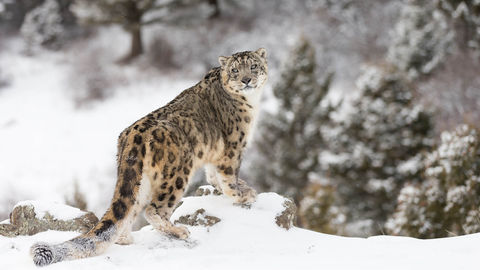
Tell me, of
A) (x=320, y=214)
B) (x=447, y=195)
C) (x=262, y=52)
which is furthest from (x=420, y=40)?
(x=262, y=52)

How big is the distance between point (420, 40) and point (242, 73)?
25171 millimetres

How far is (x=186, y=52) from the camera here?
32.9 meters

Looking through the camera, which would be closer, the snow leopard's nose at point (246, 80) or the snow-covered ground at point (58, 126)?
the snow leopard's nose at point (246, 80)

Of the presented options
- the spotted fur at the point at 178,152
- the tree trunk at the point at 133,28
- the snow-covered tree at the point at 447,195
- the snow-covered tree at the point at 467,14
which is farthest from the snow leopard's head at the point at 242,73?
the tree trunk at the point at 133,28

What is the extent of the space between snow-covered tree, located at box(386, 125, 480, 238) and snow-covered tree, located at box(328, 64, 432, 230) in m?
5.94

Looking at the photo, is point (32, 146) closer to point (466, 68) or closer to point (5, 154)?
point (5, 154)

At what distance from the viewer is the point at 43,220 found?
6848 millimetres

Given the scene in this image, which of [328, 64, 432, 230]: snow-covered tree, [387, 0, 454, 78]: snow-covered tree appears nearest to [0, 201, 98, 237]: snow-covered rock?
[328, 64, 432, 230]: snow-covered tree

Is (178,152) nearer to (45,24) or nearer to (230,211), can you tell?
(230,211)

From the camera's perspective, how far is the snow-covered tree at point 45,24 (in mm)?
33688

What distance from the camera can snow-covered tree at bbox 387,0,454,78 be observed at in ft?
98.1

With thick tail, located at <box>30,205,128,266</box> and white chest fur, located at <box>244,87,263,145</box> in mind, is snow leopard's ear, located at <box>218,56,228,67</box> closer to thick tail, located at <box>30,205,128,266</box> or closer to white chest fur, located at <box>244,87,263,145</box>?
white chest fur, located at <box>244,87,263,145</box>

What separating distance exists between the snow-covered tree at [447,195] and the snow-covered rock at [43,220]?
701 cm

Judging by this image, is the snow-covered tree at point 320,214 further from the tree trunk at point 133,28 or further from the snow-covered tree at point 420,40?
the tree trunk at point 133,28
